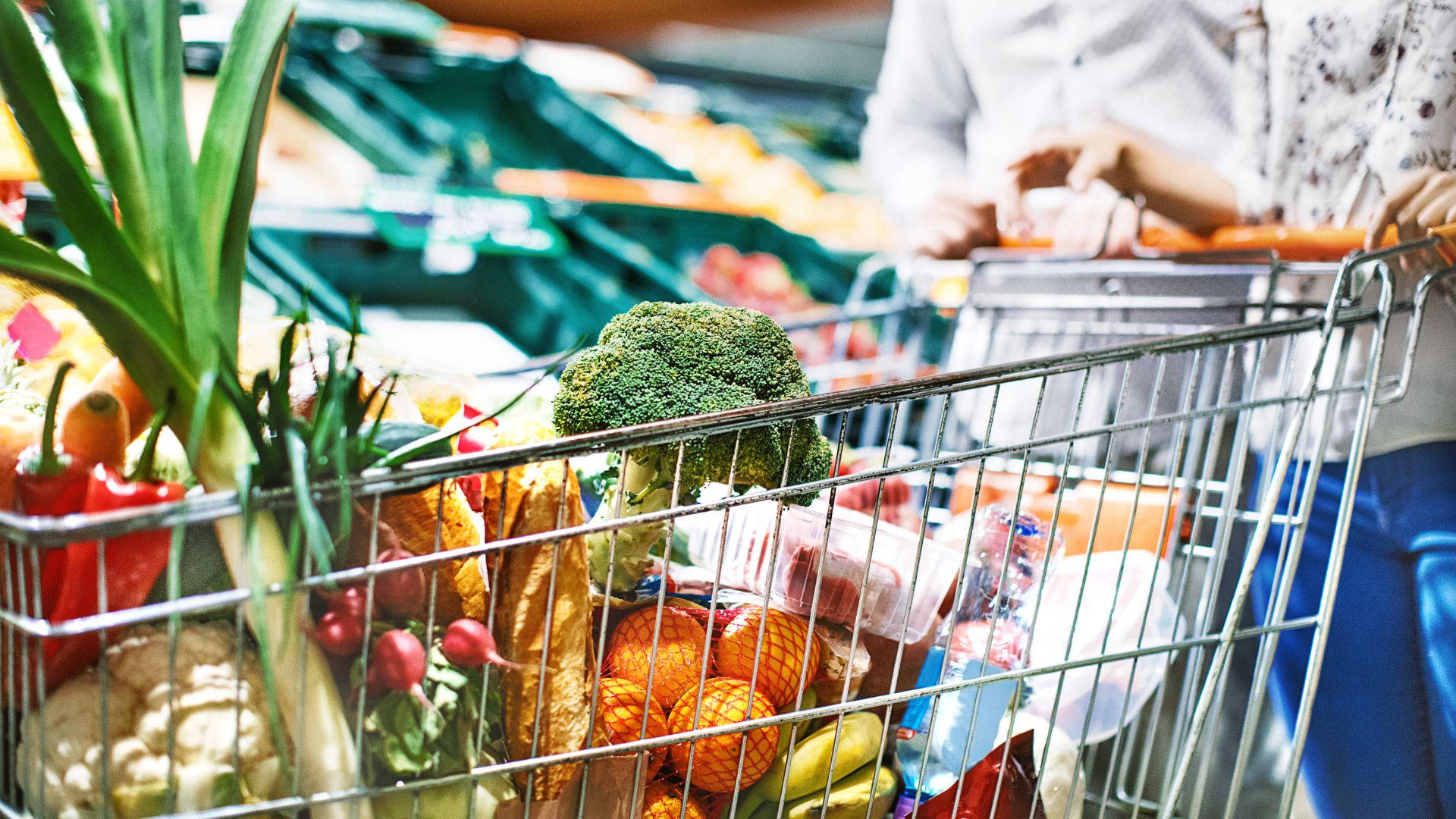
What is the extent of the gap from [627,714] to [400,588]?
0.85 feet

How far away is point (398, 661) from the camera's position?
0.84m

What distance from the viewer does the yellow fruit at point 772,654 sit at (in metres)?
1.03

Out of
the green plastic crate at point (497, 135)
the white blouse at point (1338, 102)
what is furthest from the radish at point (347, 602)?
the green plastic crate at point (497, 135)

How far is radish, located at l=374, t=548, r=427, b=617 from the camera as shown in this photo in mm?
842

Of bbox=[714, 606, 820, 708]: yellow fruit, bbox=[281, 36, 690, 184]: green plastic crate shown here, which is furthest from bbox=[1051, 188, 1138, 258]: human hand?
bbox=[281, 36, 690, 184]: green plastic crate

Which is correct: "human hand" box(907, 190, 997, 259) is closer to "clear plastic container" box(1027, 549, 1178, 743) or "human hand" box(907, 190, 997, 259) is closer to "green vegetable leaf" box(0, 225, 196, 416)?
"clear plastic container" box(1027, 549, 1178, 743)

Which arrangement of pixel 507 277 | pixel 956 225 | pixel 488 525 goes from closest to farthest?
pixel 488 525, pixel 956 225, pixel 507 277

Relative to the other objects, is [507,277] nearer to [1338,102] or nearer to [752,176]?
[752,176]

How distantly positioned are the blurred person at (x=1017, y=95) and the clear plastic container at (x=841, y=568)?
2.67 feet

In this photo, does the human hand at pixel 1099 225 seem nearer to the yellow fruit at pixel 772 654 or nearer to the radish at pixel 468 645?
the yellow fruit at pixel 772 654

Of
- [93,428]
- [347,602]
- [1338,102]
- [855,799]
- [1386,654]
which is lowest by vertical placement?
[855,799]

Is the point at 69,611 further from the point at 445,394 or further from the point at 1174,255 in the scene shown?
the point at 1174,255

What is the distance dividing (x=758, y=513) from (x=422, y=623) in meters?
0.39

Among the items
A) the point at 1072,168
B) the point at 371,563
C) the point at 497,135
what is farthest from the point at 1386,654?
the point at 497,135
